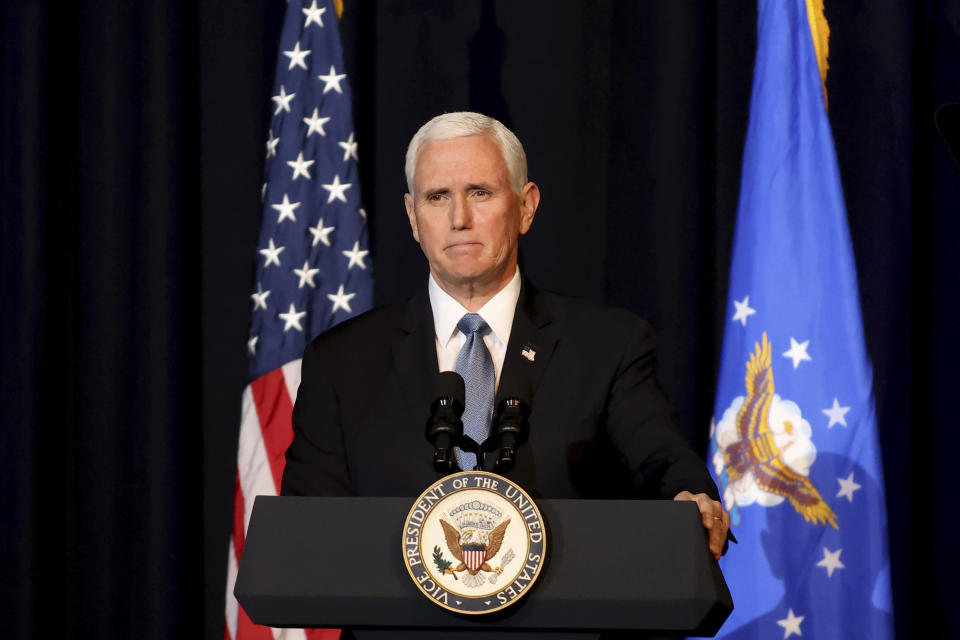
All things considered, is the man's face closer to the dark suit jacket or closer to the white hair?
the white hair

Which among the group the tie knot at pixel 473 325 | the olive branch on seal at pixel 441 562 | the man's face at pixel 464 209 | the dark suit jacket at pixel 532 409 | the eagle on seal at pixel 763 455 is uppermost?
the man's face at pixel 464 209

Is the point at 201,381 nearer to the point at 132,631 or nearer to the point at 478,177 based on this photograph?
the point at 132,631

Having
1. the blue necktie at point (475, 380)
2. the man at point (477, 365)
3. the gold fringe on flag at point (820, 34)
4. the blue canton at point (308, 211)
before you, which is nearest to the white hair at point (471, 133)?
the man at point (477, 365)

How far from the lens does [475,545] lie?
1409 mm

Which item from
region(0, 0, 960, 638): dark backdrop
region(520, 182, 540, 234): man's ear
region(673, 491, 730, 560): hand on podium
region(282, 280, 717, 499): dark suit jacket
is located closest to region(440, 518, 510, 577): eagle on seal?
region(673, 491, 730, 560): hand on podium

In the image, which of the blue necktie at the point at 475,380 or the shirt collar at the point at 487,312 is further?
the shirt collar at the point at 487,312

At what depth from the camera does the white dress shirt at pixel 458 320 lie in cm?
212

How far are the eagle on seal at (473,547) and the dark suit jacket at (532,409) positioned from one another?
504mm

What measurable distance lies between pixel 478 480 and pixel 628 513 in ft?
0.69

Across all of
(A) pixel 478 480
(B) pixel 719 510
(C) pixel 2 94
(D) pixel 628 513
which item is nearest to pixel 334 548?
(A) pixel 478 480

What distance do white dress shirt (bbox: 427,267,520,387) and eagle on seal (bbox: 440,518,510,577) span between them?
0.69 meters

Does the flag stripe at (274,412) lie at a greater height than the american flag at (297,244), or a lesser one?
lesser

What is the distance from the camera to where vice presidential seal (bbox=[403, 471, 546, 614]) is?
4.57 feet

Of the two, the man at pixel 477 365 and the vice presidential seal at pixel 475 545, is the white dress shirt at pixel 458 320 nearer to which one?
the man at pixel 477 365
